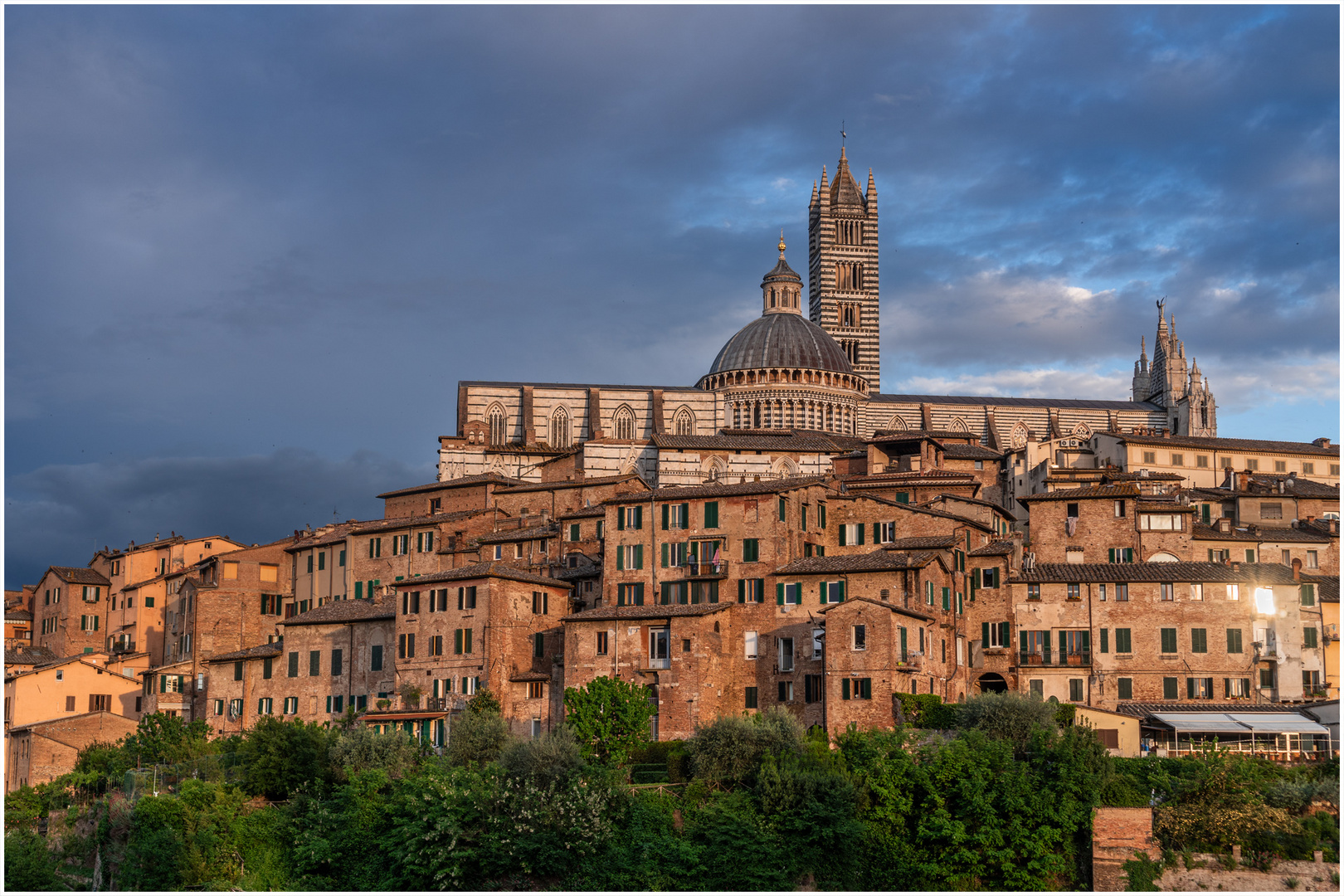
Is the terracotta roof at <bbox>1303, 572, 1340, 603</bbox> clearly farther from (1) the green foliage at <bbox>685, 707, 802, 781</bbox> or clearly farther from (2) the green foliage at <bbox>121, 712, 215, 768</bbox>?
(2) the green foliage at <bbox>121, 712, 215, 768</bbox>

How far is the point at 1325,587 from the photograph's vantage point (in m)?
57.9

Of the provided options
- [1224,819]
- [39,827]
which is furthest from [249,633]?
[1224,819]

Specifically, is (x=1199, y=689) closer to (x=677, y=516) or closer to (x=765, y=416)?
(x=677, y=516)

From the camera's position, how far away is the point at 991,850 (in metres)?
41.3

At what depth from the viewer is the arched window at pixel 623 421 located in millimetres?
95875

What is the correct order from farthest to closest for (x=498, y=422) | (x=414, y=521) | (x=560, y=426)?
(x=560, y=426) < (x=498, y=422) < (x=414, y=521)

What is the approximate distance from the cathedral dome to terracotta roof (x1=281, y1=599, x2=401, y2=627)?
4468 centimetres

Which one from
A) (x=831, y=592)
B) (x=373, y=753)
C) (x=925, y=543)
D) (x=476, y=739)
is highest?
(x=925, y=543)

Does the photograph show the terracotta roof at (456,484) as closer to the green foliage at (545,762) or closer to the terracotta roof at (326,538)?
the terracotta roof at (326,538)

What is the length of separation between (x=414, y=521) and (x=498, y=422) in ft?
94.8

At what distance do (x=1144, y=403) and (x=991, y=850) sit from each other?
260 feet

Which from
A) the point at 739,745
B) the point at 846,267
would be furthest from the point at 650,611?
the point at 846,267

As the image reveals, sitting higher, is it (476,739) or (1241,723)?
(1241,723)

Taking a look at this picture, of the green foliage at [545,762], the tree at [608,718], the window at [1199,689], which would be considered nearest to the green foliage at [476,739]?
the tree at [608,718]
